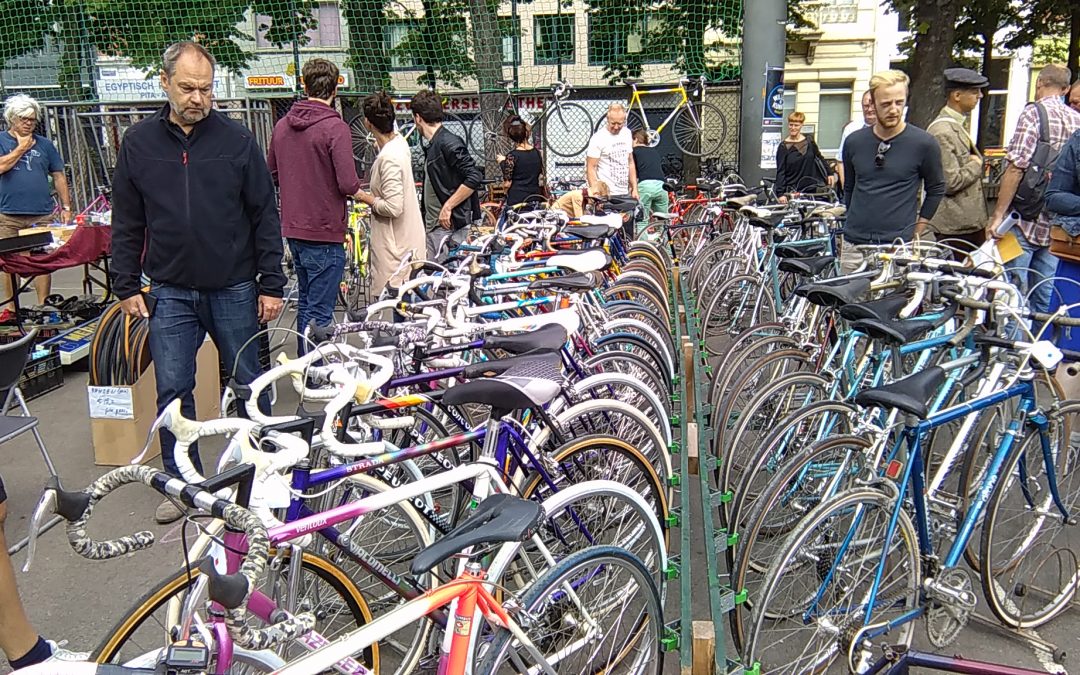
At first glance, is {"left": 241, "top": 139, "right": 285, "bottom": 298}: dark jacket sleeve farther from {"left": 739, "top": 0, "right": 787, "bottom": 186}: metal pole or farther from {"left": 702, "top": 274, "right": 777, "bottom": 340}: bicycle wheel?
{"left": 739, "top": 0, "right": 787, "bottom": 186}: metal pole

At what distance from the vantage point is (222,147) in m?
3.63

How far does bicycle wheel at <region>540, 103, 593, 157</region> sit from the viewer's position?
1364 centimetres

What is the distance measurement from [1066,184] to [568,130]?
9.85 metres

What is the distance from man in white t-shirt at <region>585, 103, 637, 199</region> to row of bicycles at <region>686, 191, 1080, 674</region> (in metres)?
4.62

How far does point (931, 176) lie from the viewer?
16.4 ft

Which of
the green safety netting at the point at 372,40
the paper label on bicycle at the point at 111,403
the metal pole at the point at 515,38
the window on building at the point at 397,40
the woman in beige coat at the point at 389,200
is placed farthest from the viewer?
the window on building at the point at 397,40

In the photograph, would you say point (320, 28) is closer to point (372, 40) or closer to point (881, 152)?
point (372, 40)

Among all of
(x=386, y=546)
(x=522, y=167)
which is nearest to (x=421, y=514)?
(x=386, y=546)

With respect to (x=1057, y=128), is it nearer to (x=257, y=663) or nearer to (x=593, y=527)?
(x=593, y=527)

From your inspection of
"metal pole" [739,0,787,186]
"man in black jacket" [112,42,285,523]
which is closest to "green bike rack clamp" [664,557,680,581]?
"man in black jacket" [112,42,285,523]

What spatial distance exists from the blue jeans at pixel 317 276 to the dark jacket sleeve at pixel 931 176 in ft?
11.9

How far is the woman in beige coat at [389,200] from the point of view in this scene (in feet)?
17.1

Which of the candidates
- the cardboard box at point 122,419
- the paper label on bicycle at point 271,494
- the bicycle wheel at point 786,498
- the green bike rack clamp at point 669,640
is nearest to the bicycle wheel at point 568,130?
the cardboard box at point 122,419

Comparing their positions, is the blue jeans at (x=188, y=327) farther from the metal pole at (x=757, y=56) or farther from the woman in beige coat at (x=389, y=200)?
the metal pole at (x=757, y=56)
